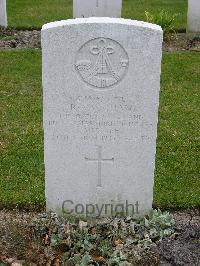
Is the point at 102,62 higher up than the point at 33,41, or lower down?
higher up

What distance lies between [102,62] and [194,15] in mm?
6907

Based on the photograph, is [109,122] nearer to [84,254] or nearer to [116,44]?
[116,44]

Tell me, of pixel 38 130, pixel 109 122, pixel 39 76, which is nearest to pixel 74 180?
pixel 109 122

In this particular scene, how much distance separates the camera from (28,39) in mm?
10656

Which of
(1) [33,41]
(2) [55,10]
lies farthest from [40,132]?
(2) [55,10]

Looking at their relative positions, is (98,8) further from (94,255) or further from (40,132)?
(94,255)

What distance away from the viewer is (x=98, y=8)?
10.8 meters

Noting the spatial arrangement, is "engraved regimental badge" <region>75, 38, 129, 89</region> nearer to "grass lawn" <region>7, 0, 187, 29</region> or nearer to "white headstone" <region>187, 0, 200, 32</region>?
"white headstone" <region>187, 0, 200, 32</region>

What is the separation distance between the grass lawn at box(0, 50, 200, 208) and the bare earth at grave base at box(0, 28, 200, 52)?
50 cm

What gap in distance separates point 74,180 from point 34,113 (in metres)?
2.77

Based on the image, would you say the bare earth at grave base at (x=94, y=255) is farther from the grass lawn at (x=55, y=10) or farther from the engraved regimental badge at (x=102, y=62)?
the grass lawn at (x=55, y=10)

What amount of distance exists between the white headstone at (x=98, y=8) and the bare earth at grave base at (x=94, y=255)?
21.9 ft

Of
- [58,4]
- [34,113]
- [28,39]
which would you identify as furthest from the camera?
[58,4]

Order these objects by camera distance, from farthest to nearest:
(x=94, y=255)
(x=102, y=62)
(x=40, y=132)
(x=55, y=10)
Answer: (x=55, y=10) < (x=40, y=132) < (x=94, y=255) < (x=102, y=62)
